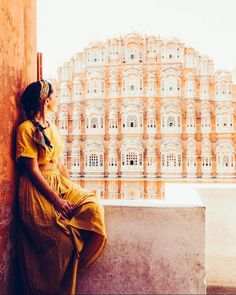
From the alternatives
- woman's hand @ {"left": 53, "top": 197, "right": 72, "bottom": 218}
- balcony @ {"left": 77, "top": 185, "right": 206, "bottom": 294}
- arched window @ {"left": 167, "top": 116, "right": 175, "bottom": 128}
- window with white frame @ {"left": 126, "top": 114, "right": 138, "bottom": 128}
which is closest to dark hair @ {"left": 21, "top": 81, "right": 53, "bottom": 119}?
woman's hand @ {"left": 53, "top": 197, "right": 72, "bottom": 218}

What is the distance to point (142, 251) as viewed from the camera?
1118 millimetres

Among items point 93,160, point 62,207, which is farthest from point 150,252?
point 93,160

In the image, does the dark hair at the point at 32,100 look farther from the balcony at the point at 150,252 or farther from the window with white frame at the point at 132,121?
the window with white frame at the point at 132,121

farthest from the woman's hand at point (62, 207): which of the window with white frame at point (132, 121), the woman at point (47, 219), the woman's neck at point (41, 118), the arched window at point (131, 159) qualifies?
the window with white frame at point (132, 121)

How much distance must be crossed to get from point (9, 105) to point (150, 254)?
0.72 m

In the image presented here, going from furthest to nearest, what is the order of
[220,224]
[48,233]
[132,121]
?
[132,121], [220,224], [48,233]

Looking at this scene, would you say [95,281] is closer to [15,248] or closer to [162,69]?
[15,248]

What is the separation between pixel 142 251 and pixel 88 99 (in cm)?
988

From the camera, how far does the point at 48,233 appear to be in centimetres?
98

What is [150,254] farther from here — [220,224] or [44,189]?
[220,224]

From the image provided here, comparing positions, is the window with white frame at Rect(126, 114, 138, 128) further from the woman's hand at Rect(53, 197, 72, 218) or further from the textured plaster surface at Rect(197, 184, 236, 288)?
the woman's hand at Rect(53, 197, 72, 218)

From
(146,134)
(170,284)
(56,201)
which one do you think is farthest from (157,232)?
(146,134)

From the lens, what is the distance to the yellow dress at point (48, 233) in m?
0.98

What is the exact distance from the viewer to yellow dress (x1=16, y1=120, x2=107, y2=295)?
98 cm
